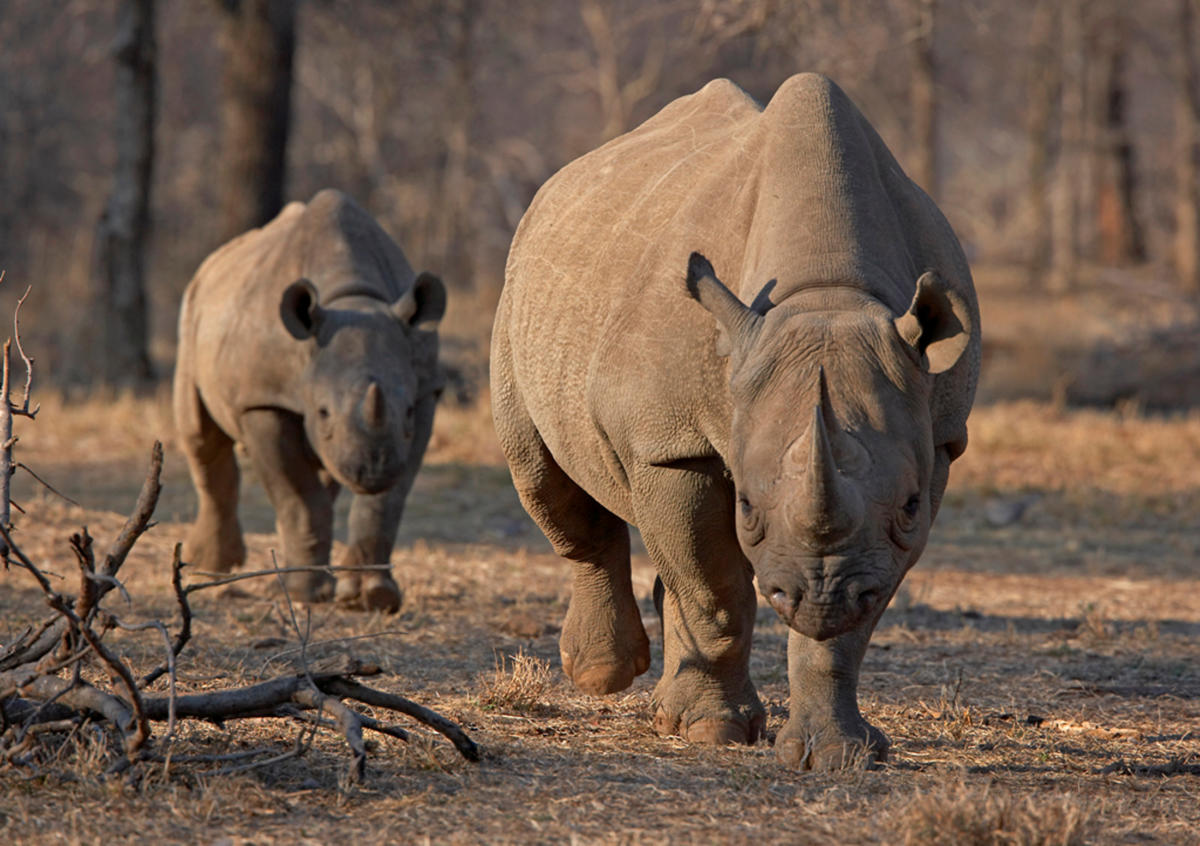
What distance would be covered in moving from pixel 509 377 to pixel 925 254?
1738 millimetres

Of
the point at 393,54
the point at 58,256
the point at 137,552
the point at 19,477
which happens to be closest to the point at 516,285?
the point at 137,552

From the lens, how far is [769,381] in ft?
12.1

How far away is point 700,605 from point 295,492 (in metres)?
3.37

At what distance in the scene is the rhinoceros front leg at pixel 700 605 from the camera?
4.20 m

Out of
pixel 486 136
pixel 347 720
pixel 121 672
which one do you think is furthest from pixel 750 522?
pixel 486 136

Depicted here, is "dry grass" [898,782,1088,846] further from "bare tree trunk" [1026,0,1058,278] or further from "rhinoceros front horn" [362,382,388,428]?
"bare tree trunk" [1026,0,1058,278]

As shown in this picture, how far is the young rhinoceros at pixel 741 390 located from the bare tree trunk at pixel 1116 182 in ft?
66.7

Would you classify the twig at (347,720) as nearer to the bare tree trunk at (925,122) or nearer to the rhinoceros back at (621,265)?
the rhinoceros back at (621,265)

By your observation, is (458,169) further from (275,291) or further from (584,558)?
(584,558)

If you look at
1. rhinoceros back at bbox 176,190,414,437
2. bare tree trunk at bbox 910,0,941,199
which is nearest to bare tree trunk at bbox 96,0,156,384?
rhinoceros back at bbox 176,190,414,437

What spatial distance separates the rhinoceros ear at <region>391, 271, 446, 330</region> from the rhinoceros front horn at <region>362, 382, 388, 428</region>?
0.52 m

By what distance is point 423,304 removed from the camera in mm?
7281

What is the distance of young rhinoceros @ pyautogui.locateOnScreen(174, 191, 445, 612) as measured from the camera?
693cm

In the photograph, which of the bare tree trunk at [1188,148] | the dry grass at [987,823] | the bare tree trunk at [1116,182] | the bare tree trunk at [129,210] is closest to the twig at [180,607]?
the dry grass at [987,823]
